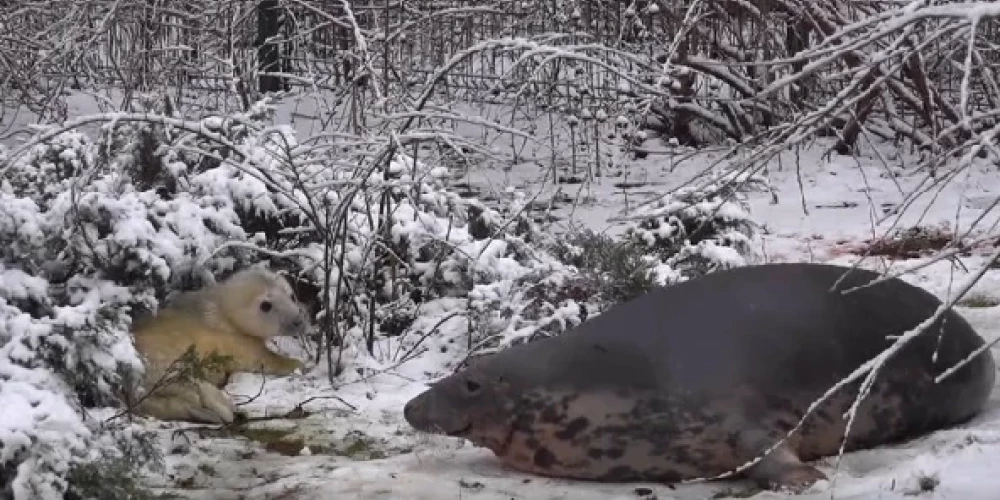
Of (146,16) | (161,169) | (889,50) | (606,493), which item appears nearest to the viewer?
(889,50)

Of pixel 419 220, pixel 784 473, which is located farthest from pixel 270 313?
pixel 784 473

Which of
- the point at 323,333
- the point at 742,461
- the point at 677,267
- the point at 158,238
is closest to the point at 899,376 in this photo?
the point at 742,461

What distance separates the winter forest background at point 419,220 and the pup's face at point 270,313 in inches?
5.1

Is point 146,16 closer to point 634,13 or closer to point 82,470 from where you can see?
point 634,13

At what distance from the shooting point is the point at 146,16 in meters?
9.88

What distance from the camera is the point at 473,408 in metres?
4.00

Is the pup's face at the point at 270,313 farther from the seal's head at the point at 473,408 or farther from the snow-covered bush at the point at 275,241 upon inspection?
the seal's head at the point at 473,408

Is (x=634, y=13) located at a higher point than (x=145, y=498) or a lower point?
higher

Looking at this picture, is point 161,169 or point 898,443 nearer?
point 898,443

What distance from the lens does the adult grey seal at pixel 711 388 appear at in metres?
3.78

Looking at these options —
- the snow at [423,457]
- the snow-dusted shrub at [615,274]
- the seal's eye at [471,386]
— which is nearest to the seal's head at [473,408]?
the seal's eye at [471,386]

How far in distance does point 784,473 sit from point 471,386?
986 millimetres

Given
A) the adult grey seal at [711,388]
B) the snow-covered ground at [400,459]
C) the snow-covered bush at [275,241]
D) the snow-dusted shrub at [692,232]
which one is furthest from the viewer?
the snow-dusted shrub at [692,232]

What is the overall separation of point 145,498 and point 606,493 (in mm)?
1284
